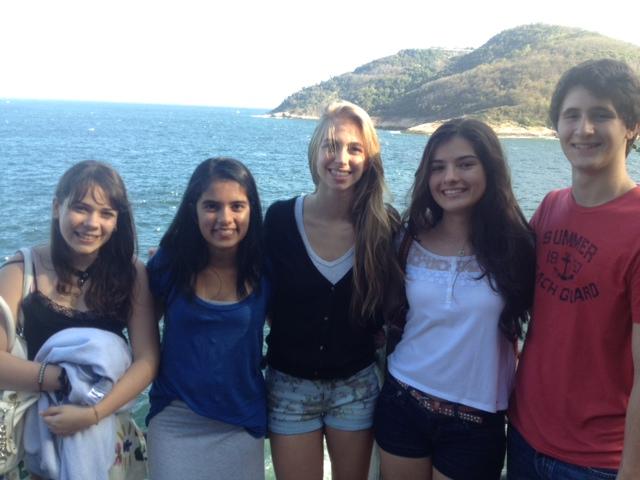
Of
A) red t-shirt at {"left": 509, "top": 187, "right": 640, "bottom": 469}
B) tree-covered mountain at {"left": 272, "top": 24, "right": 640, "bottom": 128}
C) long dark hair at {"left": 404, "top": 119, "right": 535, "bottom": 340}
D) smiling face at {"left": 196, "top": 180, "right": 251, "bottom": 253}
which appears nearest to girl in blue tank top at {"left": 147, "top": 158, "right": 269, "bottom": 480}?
smiling face at {"left": 196, "top": 180, "right": 251, "bottom": 253}

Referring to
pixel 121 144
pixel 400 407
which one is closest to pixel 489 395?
pixel 400 407

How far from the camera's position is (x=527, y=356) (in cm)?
290

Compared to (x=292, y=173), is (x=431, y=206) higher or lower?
higher

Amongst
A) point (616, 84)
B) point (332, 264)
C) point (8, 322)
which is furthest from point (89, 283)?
point (616, 84)

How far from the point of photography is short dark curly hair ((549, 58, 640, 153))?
8.55 ft

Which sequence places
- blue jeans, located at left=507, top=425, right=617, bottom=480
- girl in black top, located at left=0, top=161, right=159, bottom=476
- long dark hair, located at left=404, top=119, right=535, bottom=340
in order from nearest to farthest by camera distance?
blue jeans, located at left=507, top=425, right=617, bottom=480, girl in black top, located at left=0, top=161, right=159, bottom=476, long dark hair, located at left=404, top=119, right=535, bottom=340

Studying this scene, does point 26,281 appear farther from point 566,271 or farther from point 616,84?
point 616,84

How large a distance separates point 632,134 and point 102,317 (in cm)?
271

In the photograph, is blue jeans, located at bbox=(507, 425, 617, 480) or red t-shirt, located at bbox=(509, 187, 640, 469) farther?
blue jeans, located at bbox=(507, 425, 617, 480)

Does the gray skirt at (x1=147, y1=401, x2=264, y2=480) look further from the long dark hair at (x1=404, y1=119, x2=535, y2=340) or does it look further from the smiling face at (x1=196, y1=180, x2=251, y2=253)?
the long dark hair at (x1=404, y1=119, x2=535, y2=340)

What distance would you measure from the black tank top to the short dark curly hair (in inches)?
103

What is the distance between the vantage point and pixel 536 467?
2.78 m

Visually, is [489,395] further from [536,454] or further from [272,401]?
[272,401]

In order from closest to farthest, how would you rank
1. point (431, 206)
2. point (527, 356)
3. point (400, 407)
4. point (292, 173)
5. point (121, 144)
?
1. point (527, 356)
2. point (400, 407)
3. point (431, 206)
4. point (292, 173)
5. point (121, 144)
